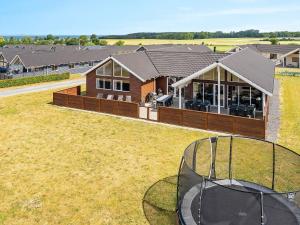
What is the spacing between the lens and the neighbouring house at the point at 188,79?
94.9 feet

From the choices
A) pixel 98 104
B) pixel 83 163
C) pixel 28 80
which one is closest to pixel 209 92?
pixel 98 104

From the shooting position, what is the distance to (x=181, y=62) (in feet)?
120

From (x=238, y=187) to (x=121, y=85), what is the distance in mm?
22498

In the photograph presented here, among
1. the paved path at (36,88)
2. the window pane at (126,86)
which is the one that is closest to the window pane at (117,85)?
the window pane at (126,86)

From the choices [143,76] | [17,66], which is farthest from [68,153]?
[17,66]

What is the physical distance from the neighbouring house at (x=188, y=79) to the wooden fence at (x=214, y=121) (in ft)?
10.4

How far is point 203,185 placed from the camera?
12523 mm

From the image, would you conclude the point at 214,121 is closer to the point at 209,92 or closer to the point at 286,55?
the point at 209,92

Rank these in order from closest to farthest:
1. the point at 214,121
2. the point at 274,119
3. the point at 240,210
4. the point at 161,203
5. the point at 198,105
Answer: the point at 240,210, the point at 161,203, the point at 214,121, the point at 274,119, the point at 198,105

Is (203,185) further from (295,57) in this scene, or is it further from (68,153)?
(295,57)

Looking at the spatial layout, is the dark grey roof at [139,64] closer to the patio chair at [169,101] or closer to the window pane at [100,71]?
the window pane at [100,71]

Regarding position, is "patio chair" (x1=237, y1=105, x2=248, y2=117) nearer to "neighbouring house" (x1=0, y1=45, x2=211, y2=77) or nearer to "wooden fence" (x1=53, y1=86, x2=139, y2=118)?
"wooden fence" (x1=53, y1=86, x2=139, y2=118)

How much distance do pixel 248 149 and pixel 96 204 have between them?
10.8 metres

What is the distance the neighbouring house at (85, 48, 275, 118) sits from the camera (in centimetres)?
2894
